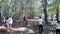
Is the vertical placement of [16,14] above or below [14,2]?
below

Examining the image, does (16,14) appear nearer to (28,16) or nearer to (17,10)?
(17,10)

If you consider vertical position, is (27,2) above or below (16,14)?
above

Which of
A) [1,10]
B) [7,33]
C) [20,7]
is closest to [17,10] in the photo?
[20,7]

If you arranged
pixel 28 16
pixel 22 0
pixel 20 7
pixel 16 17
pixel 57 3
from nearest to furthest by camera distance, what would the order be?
pixel 57 3, pixel 22 0, pixel 20 7, pixel 16 17, pixel 28 16

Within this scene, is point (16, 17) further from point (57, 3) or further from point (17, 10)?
point (57, 3)

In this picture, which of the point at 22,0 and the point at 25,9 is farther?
the point at 25,9

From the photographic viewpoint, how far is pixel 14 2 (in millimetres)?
27297

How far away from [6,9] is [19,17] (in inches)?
158

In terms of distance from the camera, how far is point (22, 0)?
27.1m

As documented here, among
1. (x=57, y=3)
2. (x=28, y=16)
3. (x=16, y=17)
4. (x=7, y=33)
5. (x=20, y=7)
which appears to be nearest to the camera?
(x=7, y=33)

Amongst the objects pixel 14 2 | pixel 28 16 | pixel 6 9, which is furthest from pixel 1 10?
pixel 28 16

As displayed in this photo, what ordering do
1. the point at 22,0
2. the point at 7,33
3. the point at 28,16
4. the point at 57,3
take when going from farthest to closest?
the point at 28,16 < the point at 22,0 < the point at 57,3 < the point at 7,33

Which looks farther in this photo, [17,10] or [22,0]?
[17,10]

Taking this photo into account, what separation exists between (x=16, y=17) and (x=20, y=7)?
2.93m
